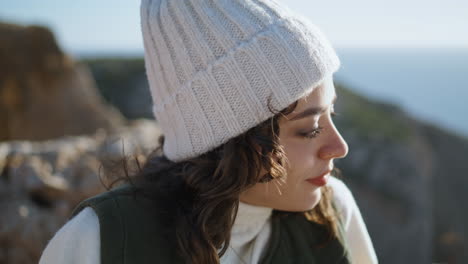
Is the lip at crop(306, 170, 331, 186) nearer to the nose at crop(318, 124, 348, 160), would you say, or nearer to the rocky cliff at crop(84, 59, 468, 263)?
the nose at crop(318, 124, 348, 160)

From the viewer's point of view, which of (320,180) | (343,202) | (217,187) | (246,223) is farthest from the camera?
(343,202)

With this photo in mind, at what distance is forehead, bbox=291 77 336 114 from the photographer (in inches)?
61.0

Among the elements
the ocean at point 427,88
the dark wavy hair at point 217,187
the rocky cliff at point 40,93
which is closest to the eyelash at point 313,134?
the dark wavy hair at point 217,187

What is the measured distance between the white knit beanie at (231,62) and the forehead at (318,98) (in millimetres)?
47

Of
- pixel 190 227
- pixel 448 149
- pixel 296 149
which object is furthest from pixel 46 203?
pixel 448 149

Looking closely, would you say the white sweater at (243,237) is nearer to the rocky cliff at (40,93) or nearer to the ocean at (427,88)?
the rocky cliff at (40,93)

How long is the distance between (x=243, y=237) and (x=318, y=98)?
27.0 inches

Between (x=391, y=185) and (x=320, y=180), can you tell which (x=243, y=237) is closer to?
(x=320, y=180)

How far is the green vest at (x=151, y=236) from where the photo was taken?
4.89 feet

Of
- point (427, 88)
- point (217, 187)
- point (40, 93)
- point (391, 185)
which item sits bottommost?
point (427, 88)

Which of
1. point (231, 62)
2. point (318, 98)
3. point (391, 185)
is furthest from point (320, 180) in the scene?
point (391, 185)

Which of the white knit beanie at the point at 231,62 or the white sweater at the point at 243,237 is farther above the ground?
the white knit beanie at the point at 231,62

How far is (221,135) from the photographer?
155cm

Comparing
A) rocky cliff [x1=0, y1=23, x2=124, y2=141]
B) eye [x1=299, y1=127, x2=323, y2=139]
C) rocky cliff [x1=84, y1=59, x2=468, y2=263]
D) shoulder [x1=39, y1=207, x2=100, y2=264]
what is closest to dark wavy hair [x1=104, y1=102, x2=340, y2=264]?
eye [x1=299, y1=127, x2=323, y2=139]
